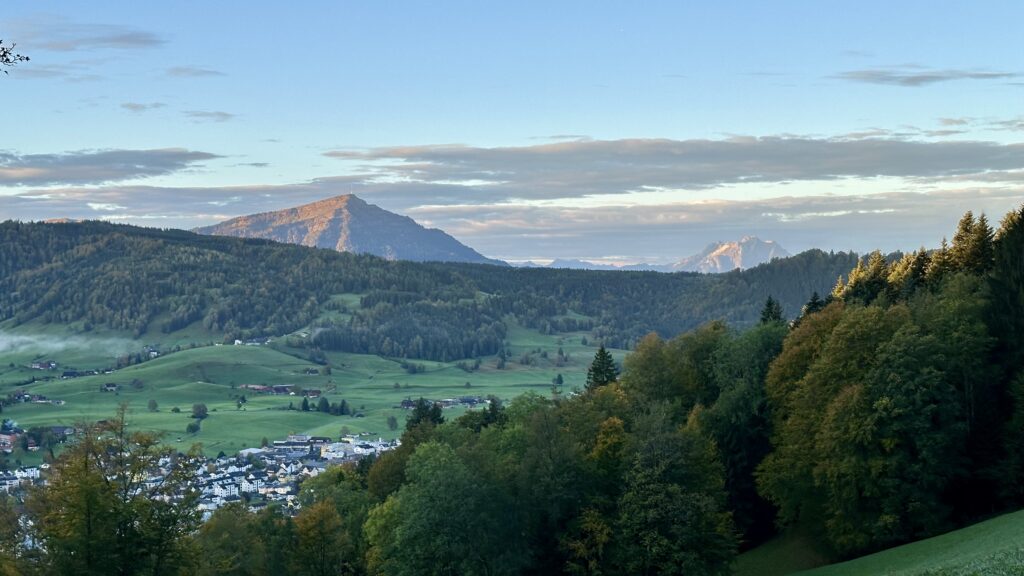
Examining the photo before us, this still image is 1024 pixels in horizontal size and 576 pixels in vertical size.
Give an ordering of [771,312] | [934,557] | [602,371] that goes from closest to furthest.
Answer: [934,557] → [771,312] → [602,371]

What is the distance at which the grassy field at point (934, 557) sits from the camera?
33.0 m

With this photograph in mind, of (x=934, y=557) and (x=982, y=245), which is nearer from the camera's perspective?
(x=934, y=557)

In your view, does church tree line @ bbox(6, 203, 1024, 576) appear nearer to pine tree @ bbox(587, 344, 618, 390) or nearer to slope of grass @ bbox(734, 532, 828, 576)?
slope of grass @ bbox(734, 532, 828, 576)

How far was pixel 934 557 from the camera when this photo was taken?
41.6 metres

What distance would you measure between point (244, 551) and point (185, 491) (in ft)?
42.0

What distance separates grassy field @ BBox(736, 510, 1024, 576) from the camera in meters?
33.0

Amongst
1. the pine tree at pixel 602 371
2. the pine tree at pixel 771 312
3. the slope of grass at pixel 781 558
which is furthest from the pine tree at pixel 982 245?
the pine tree at pixel 602 371

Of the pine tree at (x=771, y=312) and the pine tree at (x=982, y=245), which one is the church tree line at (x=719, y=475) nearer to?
the pine tree at (x=982, y=245)

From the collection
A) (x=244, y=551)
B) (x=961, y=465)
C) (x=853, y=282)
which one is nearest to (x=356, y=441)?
(x=853, y=282)

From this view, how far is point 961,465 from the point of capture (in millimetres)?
52094

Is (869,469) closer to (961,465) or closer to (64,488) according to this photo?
(961,465)

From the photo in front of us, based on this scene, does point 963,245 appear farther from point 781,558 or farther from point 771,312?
point 781,558

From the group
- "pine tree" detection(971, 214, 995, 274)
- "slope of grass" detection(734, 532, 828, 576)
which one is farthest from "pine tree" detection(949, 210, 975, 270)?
"slope of grass" detection(734, 532, 828, 576)

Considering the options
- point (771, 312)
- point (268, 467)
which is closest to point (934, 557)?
point (771, 312)
